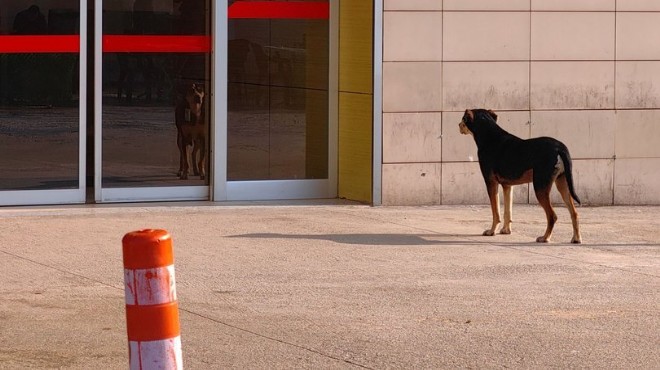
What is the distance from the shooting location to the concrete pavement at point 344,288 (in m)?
7.55

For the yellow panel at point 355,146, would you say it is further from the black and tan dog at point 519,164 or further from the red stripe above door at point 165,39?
the black and tan dog at point 519,164

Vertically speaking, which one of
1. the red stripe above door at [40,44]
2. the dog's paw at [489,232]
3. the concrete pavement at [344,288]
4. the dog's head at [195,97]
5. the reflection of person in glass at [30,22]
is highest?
the reflection of person in glass at [30,22]

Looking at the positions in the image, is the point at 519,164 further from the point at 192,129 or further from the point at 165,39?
the point at 165,39

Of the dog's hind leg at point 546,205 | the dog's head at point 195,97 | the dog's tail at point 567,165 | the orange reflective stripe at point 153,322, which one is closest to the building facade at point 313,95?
the dog's head at point 195,97

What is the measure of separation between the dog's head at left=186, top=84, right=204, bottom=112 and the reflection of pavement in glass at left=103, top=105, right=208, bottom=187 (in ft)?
0.77

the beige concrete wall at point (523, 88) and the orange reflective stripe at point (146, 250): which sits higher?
the beige concrete wall at point (523, 88)

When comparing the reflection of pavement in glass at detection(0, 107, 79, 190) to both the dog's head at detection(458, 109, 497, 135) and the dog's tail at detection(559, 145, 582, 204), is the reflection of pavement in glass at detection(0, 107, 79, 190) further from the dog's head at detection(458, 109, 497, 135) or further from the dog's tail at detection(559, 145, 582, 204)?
the dog's tail at detection(559, 145, 582, 204)

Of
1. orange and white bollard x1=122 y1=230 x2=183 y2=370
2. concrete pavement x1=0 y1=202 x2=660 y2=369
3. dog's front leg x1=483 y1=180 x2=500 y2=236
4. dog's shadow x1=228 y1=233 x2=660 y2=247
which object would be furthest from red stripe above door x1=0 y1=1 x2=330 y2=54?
orange and white bollard x1=122 y1=230 x2=183 y2=370

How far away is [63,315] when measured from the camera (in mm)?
8430

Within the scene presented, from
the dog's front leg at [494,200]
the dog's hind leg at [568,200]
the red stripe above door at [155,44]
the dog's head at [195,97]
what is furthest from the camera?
the dog's head at [195,97]

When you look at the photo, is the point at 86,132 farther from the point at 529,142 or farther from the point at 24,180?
the point at 529,142

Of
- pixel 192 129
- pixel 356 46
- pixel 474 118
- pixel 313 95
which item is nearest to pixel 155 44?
pixel 192 129

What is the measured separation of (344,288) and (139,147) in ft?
15.9

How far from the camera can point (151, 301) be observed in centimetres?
523
